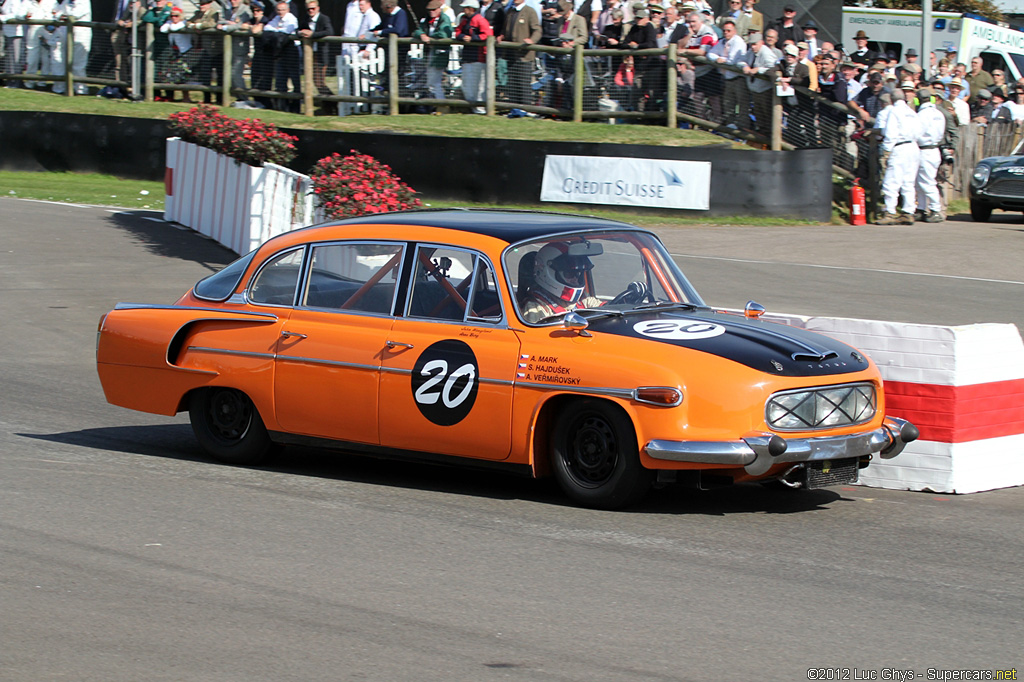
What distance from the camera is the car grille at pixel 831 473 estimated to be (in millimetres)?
6375

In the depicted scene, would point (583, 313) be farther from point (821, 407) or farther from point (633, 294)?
point (821, 407)

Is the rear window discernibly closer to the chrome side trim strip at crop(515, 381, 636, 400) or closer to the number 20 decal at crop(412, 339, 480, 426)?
the number 20 decal at crop(412, 339, 480, 426)

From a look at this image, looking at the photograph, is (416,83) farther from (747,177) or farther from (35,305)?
(35,305)

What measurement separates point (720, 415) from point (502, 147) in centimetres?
1543

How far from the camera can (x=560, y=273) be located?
704 centimetres

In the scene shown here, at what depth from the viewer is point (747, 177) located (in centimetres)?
2038

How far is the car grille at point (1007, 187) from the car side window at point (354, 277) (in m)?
16.7

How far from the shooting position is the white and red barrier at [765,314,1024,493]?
7285mm

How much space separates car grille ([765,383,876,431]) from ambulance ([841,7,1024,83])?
87.7 ft

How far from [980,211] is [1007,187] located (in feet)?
2.22

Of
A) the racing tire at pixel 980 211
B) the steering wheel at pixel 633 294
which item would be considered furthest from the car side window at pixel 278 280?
the racing tire at pixel 980 211

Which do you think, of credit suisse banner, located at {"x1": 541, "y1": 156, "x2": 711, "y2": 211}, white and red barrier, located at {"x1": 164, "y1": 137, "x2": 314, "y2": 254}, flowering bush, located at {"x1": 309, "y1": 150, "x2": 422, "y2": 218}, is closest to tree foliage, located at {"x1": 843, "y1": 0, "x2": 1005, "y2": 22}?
credit suisse banner, located at {"x1": 541, "y1": 156, "x2": 711, "y2": 211}

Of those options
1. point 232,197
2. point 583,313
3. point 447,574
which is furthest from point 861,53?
point 447,574

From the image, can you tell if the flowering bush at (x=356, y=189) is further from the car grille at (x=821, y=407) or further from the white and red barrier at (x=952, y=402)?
the car grille at (x=821, y=407)
